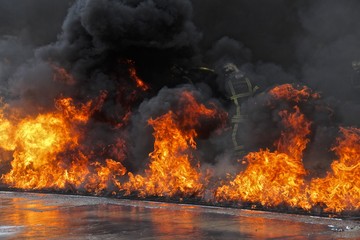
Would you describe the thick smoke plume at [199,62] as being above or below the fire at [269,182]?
above

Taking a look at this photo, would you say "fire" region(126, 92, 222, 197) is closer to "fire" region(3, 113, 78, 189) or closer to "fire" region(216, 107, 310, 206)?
"fire" region(216, 107, 310, 206)

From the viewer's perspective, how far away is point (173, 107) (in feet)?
58.6

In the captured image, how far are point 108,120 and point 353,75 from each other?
964cm

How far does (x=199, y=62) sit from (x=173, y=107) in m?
3.40

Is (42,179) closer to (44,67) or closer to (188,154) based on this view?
(44,67)

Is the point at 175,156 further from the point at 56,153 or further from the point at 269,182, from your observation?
the point at 56,153

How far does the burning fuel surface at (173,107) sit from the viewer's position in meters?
16.6

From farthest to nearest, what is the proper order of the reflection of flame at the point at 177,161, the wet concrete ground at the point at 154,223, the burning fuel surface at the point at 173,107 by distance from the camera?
the burning fuel surface at the point at 173,107 → the reflection of flame at the point at 177,161 → the wet concrete ground at the point at 154,223

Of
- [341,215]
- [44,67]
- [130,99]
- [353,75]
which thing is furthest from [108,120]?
[341,215]

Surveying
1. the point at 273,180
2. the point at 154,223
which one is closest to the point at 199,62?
the point at 273,180

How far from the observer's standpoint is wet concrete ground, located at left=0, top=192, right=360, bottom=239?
10.2 m

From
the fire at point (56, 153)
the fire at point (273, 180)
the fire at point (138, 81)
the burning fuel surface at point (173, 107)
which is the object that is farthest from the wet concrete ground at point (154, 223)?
the fire at point (138, 81)

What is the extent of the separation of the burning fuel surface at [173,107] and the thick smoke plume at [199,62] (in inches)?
1.8

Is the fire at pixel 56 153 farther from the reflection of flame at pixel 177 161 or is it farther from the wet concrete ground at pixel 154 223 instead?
A: the wet concrete ground at pixel 154 223
